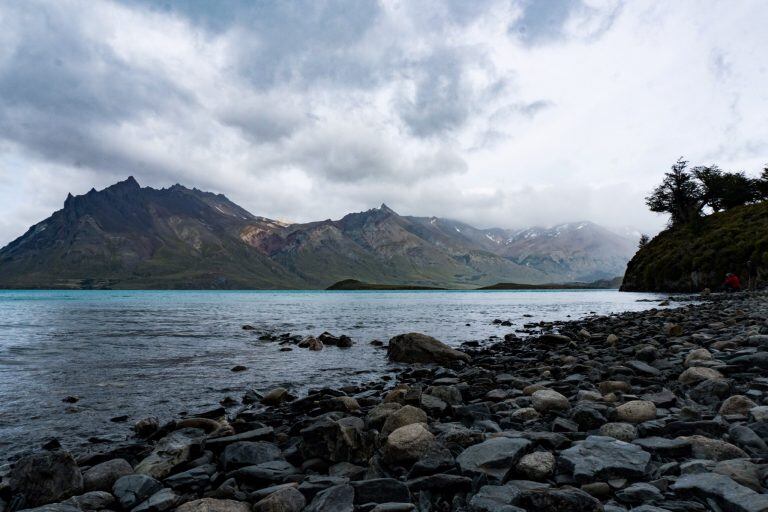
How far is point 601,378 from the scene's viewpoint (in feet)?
40.2

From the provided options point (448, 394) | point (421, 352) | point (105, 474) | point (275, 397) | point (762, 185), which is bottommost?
point (275, 397)

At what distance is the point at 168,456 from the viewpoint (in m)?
7.52

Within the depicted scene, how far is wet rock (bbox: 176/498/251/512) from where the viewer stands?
5281mm

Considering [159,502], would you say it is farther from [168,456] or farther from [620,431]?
[620,431]

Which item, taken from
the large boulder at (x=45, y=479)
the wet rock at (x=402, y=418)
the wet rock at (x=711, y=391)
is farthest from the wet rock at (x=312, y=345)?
the wet rock at (x=711, y=391)

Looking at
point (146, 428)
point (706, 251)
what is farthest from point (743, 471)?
point (706, 251)

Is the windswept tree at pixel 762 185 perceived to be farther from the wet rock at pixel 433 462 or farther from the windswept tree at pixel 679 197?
the wet rock at pixel 433 462

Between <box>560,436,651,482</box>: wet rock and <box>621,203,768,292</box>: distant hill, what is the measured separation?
268ft

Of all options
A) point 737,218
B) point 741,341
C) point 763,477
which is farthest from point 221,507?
point 737,218

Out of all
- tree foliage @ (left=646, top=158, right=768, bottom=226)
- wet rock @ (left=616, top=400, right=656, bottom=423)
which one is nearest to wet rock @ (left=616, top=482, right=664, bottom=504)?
wet rock @ (left=616, top=400, right=656, bottom=423)

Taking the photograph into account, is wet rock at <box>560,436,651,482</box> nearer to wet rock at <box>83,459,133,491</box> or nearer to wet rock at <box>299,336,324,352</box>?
wet rock at <box>83,459,133,491</box>

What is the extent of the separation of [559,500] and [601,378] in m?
8.72

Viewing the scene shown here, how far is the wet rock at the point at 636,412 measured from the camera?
307 inches

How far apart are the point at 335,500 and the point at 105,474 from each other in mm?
4287
